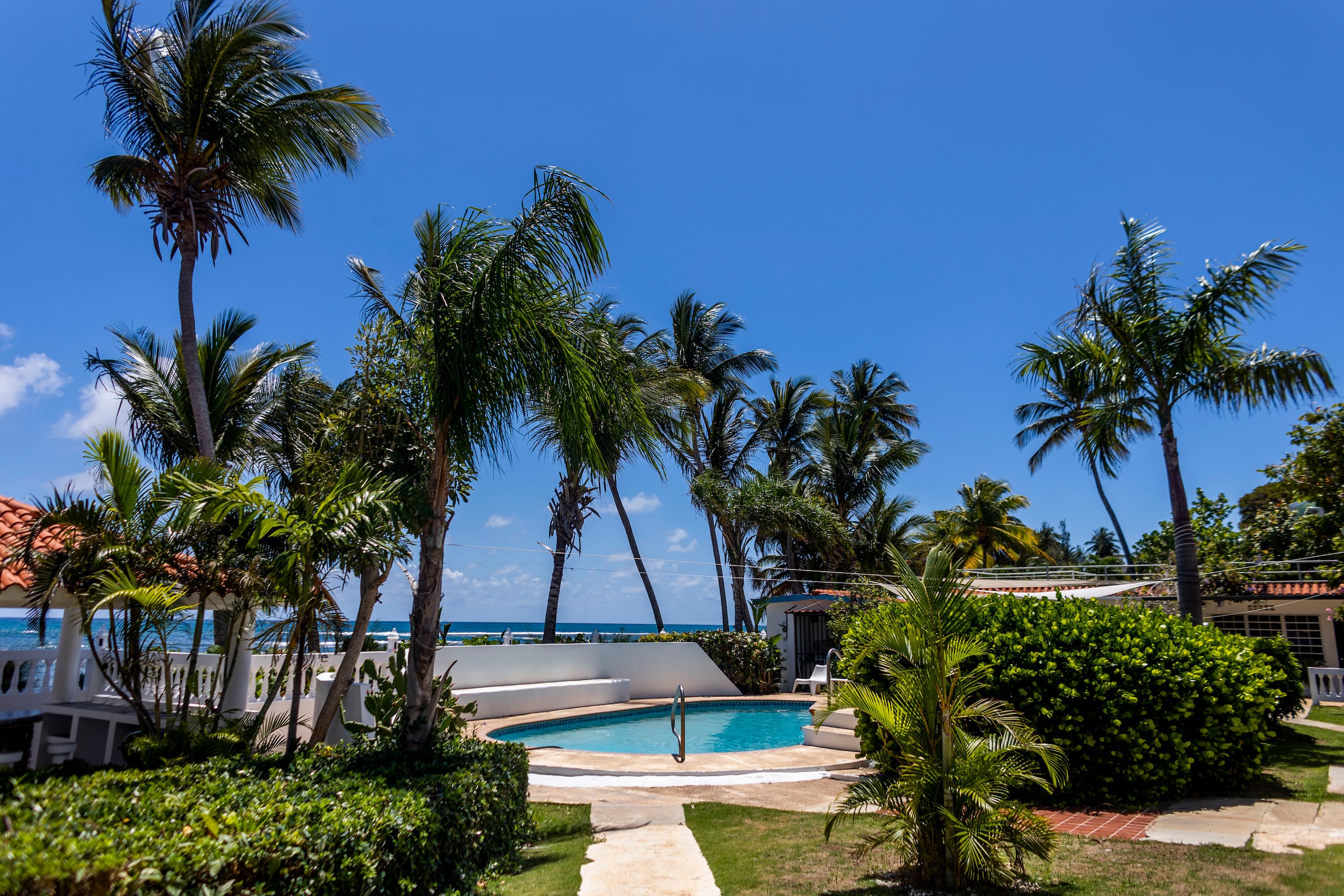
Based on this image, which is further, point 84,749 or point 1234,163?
point 1234,163

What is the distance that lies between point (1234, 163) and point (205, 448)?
14516 mm

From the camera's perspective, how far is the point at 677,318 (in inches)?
1137

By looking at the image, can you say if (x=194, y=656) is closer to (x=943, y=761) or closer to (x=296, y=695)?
(x=296, y=695)

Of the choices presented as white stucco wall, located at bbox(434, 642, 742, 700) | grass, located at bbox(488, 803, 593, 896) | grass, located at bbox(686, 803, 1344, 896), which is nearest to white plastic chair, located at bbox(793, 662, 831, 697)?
white stucco wall, located at bbox(434, 642, 742, 700)

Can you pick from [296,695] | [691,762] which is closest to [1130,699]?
[691,762]

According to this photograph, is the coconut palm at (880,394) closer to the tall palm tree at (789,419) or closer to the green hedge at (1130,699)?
the tall palm tree at (789,419)

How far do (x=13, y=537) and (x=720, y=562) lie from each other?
21.4 meters

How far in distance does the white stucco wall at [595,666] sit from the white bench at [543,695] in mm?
209

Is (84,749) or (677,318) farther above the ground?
(677,318)

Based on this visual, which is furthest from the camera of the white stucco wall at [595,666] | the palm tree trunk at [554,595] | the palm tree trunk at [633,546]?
the palm tree trunk at [633,546]

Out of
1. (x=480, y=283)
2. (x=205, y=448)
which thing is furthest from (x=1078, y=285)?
(x=205, y=448)

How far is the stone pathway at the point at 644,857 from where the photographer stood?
209 inches

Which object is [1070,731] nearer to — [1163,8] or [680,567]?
[1163,8]

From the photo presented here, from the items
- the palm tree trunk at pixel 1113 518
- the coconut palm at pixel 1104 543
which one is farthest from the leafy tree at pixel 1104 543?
the palm tree trunk at pixel 1113 518
